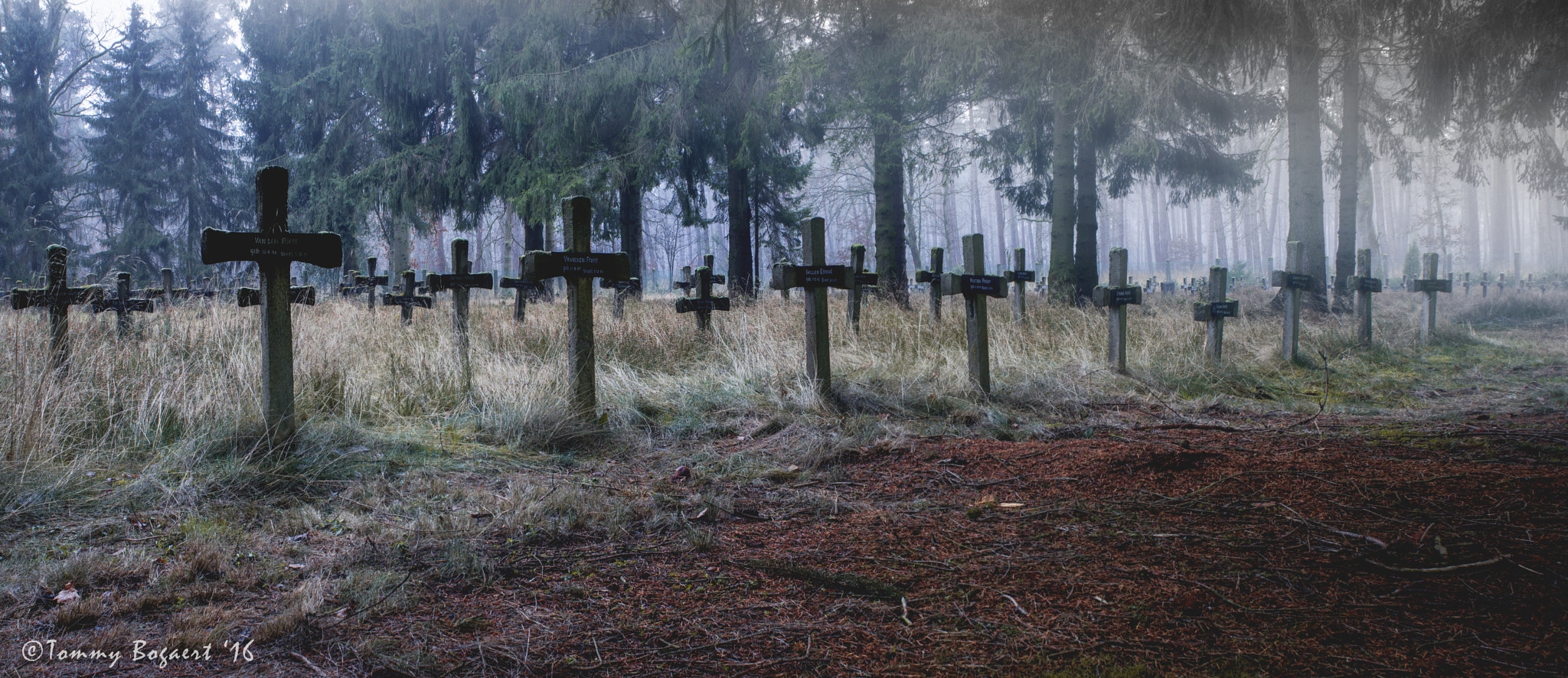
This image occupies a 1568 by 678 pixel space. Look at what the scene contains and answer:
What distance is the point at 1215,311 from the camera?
8.77 meters

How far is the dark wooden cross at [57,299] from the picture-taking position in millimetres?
5367

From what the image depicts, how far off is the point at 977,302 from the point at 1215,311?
3525 millimetres

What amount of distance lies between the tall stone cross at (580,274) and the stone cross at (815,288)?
143cm

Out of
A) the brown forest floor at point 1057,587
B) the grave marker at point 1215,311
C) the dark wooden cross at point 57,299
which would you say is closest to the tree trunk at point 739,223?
the grave marker at point 1215,311

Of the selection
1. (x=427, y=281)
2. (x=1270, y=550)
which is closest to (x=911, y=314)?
(x=427, y=281)

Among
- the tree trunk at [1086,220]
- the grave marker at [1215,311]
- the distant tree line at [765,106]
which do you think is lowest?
the grave marker at [1215,311]

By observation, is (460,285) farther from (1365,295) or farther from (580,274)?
(1365,295)

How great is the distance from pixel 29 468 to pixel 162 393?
1.05 metres

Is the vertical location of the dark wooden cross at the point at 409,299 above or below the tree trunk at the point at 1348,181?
below

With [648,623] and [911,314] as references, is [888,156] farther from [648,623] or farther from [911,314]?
[648,623]

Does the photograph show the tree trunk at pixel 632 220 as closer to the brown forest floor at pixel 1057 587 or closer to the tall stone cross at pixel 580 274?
the tall stone cross at pixel 580 274

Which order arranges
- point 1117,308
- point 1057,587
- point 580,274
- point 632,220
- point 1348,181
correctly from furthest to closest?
point 632,220 → point 1348,181 → point 1117,308 → point 580,274 → point 1057,587

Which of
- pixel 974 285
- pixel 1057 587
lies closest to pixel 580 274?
pixel 974 285

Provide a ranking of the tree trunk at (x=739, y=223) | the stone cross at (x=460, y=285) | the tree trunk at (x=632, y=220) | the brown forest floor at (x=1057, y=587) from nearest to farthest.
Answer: the brown forest floor at (x=1057, y=587) → the stone cross at (x=460, y=285) → the tree trunk at (x=739, y=223) → the tree trunk at (x=632, y=220)
